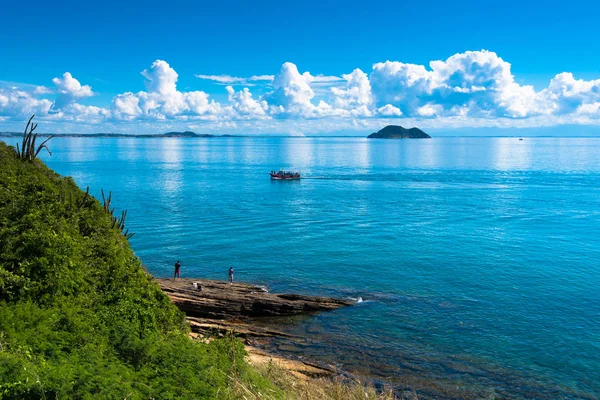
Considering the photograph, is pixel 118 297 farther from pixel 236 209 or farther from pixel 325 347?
pixel 236 209

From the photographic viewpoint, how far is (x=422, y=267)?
1797 inches

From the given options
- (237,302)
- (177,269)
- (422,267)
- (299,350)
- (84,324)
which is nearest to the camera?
(84,324)

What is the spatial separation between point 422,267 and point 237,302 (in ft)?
63.3

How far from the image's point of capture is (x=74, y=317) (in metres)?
17.5

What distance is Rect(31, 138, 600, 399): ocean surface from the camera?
93.0 feet

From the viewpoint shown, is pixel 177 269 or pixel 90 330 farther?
pixel 177 269

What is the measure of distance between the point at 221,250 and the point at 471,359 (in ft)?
96.7

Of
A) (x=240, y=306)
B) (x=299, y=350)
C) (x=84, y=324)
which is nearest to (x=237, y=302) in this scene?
(x=240, y=306)

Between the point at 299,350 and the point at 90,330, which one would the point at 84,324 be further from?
the point at 299,350

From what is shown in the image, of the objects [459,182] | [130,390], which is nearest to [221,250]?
[130,390]

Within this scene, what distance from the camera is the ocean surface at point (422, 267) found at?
28.3m

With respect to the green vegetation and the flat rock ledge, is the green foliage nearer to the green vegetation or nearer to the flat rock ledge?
the green vegetation

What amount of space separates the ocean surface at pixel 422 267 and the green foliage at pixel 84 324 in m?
11.8

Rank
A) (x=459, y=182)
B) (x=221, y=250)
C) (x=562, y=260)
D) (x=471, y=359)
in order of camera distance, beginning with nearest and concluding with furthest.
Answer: (x=471, y=359)
(x=562, y=260)
(x=221, y=250)
(x=459, y=182)
